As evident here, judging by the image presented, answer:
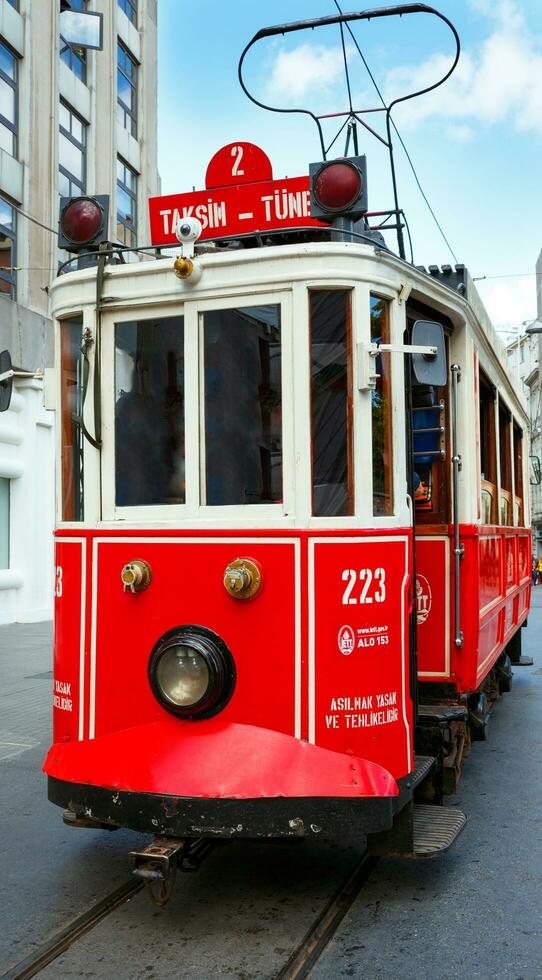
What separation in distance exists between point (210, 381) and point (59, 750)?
191 cm

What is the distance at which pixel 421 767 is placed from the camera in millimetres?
A: 4910

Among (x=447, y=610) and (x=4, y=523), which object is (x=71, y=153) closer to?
(x=4, y=523)

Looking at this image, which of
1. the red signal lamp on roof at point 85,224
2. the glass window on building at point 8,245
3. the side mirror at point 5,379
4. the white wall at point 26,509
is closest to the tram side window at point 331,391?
the red signal lamp on roof at point 85,224

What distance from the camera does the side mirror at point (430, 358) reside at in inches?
181

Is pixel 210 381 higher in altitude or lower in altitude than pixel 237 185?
lower

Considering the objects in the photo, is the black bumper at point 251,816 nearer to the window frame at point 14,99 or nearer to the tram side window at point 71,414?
the tram side window at point 71,414

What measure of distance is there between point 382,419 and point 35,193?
16.6 meters

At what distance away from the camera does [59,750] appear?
449cm

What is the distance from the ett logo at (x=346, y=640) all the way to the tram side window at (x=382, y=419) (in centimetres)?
57

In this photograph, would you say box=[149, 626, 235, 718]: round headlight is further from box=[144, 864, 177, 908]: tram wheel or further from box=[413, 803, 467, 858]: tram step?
box=[413, 803, 467, 858]: tram step

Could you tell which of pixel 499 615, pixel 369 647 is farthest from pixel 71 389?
pixel 499 615

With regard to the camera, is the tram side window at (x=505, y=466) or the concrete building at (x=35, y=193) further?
the concrete building at (x=35, y=193)

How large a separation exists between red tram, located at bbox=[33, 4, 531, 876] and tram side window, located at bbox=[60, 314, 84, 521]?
0.01 metres

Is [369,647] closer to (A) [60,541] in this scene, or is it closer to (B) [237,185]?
(A) [60,541]
